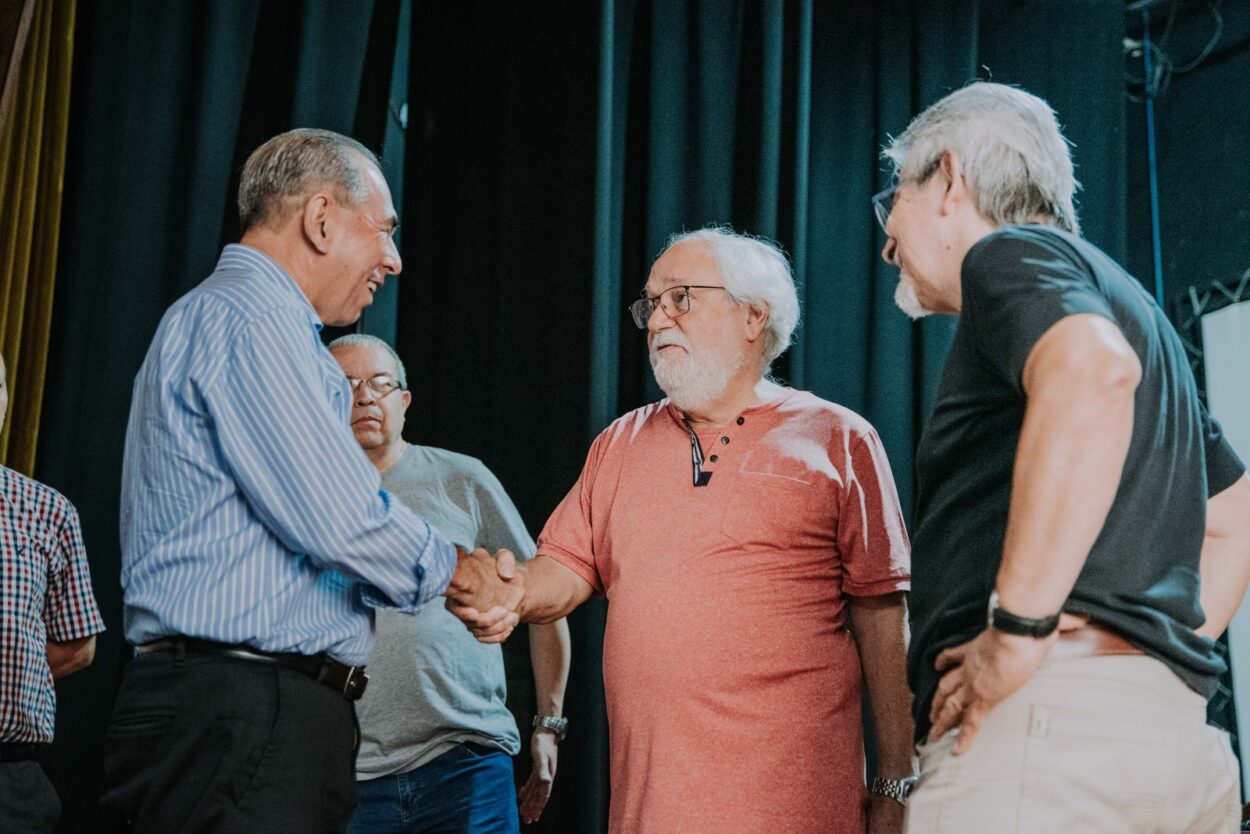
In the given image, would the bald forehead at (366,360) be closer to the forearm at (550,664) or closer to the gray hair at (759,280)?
the forearm at (550,664)

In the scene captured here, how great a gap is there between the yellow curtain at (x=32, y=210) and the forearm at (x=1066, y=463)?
7.76 ft

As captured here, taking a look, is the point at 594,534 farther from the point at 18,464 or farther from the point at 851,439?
the point at 18,464

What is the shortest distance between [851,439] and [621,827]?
80cm

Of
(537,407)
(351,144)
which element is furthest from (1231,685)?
(351,144)

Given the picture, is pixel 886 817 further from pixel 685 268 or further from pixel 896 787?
pixel 685 268

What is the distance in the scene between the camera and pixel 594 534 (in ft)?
7.57

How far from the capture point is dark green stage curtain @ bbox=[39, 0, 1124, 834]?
2920 millimetres

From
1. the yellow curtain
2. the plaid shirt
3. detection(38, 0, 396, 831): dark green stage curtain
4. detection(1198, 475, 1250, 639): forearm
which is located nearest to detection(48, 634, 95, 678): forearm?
the plaid shirt

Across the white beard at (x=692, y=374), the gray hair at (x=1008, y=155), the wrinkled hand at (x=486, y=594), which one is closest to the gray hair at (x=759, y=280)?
the white beard at (x=692, y=374)

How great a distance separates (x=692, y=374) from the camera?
2.28 m

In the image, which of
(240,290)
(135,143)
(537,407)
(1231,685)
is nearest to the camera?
(240,290)

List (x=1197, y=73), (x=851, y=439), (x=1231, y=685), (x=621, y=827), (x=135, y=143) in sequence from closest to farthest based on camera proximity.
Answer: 1. (x=621, y=827)
2. (x=851, y=439)
3. (x=135, y=143)
4. (x=1231, y=685)
5. (x=1197, y=73)

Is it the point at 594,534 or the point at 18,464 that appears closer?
the point at 594,534

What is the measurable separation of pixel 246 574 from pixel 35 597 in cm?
91
